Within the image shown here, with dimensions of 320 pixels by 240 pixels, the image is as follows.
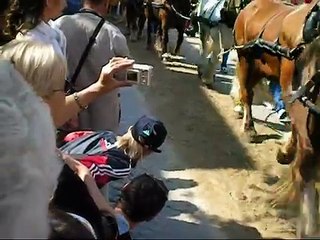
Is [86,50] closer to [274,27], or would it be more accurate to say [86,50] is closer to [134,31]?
[274,27]

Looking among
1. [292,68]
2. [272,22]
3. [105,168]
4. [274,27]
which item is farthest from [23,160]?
[272,22]

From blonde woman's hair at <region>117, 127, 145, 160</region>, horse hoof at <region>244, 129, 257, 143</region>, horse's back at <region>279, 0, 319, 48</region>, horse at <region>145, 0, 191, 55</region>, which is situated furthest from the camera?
horse at <region>145, 0, 191, 55</region>

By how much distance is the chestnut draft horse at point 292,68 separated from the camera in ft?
15.3

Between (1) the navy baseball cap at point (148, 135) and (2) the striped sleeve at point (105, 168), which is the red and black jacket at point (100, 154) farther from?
(1) the navy baseball cap at point (148, 135)

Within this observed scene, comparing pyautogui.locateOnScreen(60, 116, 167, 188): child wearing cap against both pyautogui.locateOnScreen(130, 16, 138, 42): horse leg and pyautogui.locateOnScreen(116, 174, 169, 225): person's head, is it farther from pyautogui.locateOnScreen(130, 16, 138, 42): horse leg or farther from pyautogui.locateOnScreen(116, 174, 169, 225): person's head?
pyautogui.locateOnScreen(130, 16, 138, 42): horse leg

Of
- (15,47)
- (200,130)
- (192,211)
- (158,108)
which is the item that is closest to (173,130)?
(200,130)

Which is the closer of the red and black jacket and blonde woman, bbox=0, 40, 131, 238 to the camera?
blonde woman, bbox=0, 40, 131, 238

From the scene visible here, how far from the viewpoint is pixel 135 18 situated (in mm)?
14859

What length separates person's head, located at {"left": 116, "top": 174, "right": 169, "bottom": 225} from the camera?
9.27 ft

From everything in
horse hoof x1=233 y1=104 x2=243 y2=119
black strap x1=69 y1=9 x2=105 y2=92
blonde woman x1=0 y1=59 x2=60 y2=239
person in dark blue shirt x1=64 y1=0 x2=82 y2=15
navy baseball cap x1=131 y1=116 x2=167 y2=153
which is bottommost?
horse hoof x1=233 y1=104 x2=243 y2=119

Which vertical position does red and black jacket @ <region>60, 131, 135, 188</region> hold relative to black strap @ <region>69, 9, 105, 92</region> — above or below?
below

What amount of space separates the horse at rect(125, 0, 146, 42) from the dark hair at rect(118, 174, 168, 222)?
11.7 meters

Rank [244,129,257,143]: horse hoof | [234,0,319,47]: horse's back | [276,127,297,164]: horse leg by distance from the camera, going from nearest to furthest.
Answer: [234,0,319,47]: horse's back
[276,127,297,164]: horse leg
[244,129,257,143]: horse hoof

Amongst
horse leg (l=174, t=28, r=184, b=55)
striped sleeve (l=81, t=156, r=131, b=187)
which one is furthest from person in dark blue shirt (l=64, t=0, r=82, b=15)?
horse leg (l=174, t=28, r=184, b=55)
